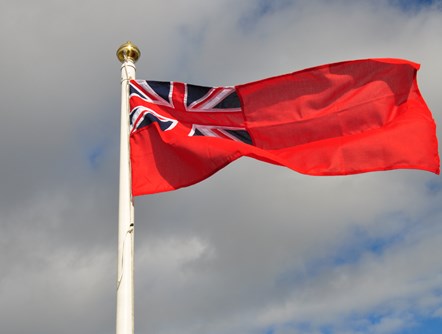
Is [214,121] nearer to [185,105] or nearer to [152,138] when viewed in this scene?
[185,105]

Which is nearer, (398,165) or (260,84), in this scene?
(398,165)

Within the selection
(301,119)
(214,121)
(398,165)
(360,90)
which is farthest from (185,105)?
(398,165)

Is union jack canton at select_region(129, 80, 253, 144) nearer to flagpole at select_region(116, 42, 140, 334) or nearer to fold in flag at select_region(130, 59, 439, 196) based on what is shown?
fold in flag at select_region(130, 59, 439, 196)

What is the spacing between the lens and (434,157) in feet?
48.0

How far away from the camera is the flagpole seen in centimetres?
1239

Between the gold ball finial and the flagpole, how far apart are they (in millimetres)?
946

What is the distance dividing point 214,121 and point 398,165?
5.07 meters

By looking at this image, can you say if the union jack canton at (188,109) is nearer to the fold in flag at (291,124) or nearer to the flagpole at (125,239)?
the fold in flag at (291,124)

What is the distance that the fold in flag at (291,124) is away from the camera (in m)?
14.6

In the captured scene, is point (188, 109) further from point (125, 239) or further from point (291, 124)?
point (125, 239)

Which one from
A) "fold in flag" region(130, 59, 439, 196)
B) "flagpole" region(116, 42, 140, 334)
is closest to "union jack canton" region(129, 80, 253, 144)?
"fold in flag" region(130, 59, 439, 196)

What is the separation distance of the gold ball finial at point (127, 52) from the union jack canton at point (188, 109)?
1004mm

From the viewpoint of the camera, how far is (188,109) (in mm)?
16328

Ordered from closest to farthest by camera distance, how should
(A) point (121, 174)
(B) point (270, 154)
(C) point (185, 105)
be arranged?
1. (A) point (121, 174)
2. (B) point (270, 154)
3. (C) point (185, 105)
